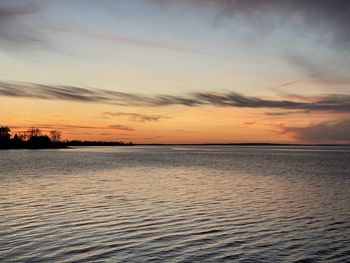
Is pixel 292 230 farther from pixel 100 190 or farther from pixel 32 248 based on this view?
pixel 100 190

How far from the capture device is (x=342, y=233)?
2058 cm

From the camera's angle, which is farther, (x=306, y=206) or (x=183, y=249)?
(x=306, y=206)

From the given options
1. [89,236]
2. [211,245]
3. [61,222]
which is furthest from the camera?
[61,222]

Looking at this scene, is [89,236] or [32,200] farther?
[32,200]

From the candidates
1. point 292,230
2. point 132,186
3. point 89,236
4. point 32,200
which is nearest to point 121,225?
point 89,236

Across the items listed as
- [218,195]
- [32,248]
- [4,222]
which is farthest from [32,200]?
[218,195]

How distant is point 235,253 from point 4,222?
14.7 meters

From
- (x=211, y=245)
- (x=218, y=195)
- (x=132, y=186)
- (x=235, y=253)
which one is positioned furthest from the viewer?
(x=132, y=186)

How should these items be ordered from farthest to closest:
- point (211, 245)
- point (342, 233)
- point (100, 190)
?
point (100, 190), point (342, 233), point (211, 245)

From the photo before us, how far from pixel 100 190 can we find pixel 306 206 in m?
21.6

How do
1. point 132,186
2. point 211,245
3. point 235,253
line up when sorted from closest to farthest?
point 235,253 < point 211,245 < point 132,186

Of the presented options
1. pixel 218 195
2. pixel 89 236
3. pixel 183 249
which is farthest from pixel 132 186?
pixel 183 249

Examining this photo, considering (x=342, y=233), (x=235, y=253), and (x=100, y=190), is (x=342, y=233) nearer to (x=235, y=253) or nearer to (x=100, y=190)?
(x=235, y=253)

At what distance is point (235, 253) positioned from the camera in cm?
1658
